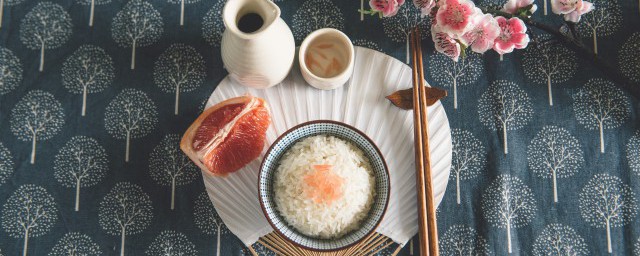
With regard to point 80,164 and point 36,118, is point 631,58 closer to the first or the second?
point 80,164

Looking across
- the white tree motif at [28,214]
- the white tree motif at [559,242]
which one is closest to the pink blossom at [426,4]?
the white tree motif at [559,242]

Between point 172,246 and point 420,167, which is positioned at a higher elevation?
point 420,167

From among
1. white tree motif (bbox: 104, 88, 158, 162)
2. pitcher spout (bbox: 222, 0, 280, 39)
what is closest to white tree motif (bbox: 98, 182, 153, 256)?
white tree motif (bbox: 104, 88, 158, 162)

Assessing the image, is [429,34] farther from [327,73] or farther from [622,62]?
[622,62]

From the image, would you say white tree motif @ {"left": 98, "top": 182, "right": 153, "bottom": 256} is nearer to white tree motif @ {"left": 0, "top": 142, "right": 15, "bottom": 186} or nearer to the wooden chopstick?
white tree motif @ {"left": 0, "top": 142, "right": 15, "bottom": 186}

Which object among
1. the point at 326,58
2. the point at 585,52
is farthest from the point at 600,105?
the point at 326,58
